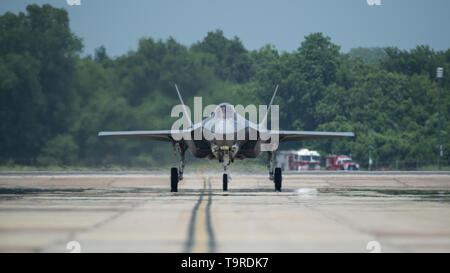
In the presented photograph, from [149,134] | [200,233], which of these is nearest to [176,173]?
[149,134]

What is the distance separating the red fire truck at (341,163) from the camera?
2699 inches

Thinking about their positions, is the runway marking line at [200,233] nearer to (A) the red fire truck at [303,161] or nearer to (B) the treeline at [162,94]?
(B) the treeline at [162,94]

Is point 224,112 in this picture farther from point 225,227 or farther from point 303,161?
point 303,161

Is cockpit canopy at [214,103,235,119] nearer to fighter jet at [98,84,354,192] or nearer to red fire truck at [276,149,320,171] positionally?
fighter jet at [98,84,354,192]

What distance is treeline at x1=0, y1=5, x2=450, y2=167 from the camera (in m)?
62.2

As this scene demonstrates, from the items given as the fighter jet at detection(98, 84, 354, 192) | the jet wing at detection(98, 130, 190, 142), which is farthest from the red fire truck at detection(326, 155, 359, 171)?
the jet wing at detection(98, 130, 190, 142)

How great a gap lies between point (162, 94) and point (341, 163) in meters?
21.5

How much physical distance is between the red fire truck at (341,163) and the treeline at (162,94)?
4.73 meters

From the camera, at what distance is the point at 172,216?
13289 mm

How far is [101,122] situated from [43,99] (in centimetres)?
827

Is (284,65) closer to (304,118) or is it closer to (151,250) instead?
(304,118)

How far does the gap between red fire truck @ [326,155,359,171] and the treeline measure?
473 centimetres
